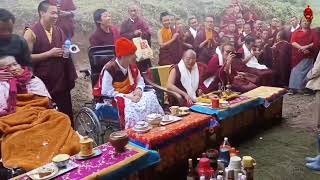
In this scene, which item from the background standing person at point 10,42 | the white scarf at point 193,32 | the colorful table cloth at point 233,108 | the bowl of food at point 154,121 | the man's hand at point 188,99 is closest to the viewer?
the background standing person at point 10,42

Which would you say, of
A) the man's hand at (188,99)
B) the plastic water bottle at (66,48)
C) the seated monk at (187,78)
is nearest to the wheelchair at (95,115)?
the plastic water bottle at (66,48)

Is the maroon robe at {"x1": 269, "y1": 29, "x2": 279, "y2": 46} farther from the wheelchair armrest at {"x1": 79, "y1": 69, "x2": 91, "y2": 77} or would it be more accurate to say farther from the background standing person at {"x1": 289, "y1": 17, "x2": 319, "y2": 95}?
the wheelchair armrest at {"x1": 79, "y1": 69, "x2": 91, "y2": 77}

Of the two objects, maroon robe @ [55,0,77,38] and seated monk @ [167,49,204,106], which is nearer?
maroon robe @ [55,0,77,38]

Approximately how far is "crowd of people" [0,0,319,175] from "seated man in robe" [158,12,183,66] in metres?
0.02

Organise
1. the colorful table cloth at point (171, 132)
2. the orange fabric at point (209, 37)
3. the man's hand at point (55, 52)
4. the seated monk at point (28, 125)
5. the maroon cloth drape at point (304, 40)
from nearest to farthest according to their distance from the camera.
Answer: the seated monk at point (28, 125)
the colorful table cloth at point (171, 132)
the man's hand at point (55, 52)
the orange fabric at point (209, 37)
the maroon cloth drape at point (304, 40)

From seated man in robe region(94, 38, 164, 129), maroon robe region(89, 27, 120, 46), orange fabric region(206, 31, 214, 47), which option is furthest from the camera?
orange fabric region(206, 31, 214, 47)

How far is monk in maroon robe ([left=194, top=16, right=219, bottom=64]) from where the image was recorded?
638cm

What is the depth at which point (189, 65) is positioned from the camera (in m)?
5.62

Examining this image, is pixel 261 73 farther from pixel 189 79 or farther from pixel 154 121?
pixel 154 121

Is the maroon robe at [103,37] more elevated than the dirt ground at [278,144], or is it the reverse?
the maroon robe at [103,37]

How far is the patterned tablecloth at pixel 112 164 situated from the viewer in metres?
2.77

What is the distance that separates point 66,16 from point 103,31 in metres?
0.64

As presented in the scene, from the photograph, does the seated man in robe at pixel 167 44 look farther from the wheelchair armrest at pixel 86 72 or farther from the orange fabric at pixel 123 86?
the wheelchair armrest at pixel 86 72

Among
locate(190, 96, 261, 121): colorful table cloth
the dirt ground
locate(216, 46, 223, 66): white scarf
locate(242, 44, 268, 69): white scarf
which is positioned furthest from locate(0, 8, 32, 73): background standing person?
locate(242, 44, 268, 69): white scarf
